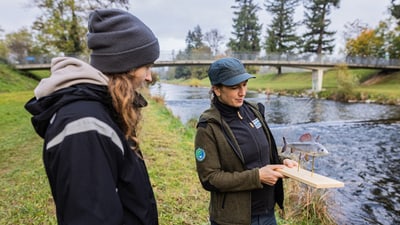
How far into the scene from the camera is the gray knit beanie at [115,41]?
125cm

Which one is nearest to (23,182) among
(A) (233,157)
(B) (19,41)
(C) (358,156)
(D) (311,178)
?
(A) (233,157)

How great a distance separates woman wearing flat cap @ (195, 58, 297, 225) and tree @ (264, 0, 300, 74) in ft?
163

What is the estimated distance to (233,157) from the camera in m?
2.13

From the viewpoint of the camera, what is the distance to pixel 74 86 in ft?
3.66

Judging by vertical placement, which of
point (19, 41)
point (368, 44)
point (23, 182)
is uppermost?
point (19, 41)

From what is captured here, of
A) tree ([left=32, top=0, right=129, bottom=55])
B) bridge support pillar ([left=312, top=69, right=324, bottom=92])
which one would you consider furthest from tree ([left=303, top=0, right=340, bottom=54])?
tree ([left=32, top=0, right=129, bottom=55])

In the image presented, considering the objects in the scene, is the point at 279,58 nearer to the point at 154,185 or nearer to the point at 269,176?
the point at 154,185

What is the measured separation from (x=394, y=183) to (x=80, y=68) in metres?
7.70

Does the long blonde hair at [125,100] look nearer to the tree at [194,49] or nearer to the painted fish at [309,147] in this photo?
the painted fish at [309,147]

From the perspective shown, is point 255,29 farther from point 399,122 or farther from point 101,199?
point 101,199

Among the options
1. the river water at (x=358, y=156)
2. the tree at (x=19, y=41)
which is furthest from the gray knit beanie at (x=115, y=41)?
the tree at (x=19, y=41)

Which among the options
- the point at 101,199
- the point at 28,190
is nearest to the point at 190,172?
the point at 28,190

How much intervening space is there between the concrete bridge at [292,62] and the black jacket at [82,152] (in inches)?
1081

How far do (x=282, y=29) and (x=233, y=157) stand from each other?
169 feet
